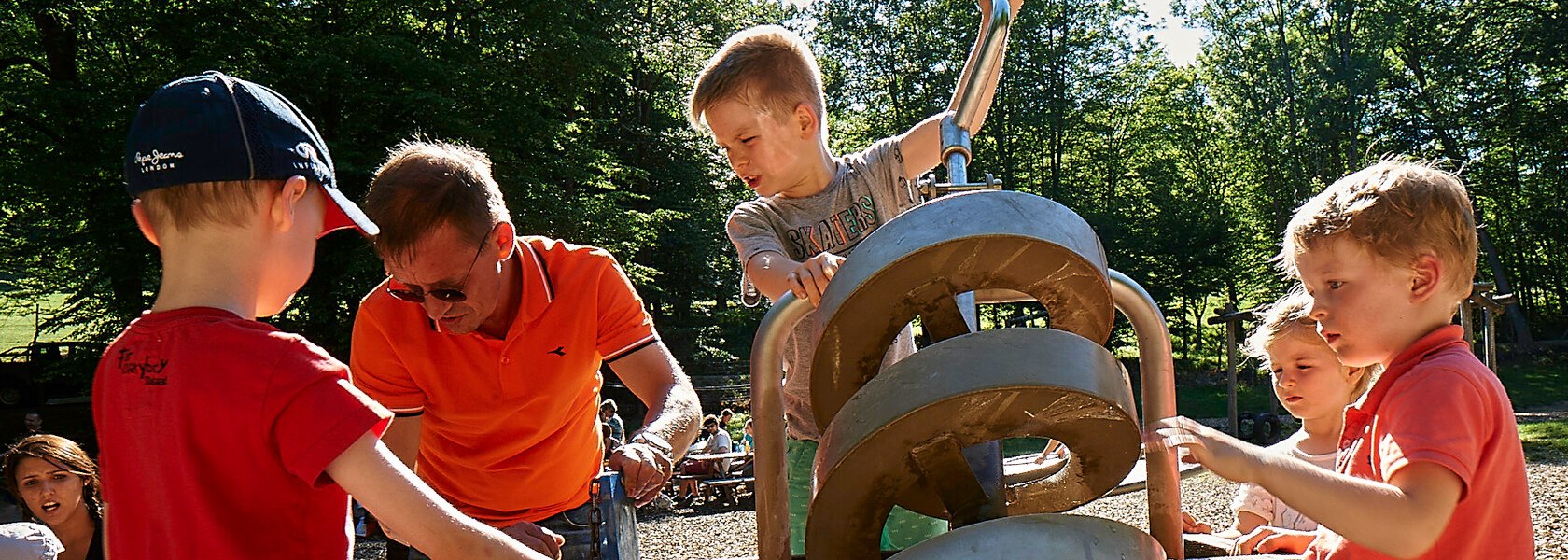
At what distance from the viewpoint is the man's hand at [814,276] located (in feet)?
6.73

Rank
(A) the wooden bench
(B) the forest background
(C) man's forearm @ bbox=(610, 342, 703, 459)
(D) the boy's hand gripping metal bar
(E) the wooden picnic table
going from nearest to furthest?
(D) the boy's hand gripping metal bar → (C) man's forearm @ bbox=(610, 342, 703, 459) → (A) the wooden bench → (E) the wooden picnic table → (B) the forest background

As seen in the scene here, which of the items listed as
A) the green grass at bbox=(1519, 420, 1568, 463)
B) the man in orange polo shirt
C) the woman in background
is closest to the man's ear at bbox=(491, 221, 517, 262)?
the man in orange polo shirt

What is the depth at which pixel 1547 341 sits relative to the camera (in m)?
38.9

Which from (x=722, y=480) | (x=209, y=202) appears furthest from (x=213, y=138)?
(x=722, y=480)

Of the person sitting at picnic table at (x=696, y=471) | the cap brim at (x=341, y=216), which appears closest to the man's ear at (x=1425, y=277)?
the cap brim at (x=341, y=216)

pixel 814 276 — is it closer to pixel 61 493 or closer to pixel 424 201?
pixel 424 201

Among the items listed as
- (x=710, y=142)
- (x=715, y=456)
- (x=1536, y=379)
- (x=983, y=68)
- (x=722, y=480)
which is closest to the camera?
(x=983, y=68)

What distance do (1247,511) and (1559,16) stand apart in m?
43.1

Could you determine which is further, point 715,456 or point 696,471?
point 696,471

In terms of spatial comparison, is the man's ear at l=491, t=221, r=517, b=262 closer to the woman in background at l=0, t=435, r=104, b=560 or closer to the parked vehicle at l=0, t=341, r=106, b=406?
the woman in background at l=0, t=435, r=104, b=560

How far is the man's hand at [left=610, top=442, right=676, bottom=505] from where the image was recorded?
8.08 ft

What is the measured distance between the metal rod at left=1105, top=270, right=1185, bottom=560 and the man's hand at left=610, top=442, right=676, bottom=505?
102 cm

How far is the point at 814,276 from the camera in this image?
6.77 feet

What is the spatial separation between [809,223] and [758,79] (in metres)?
0.45
